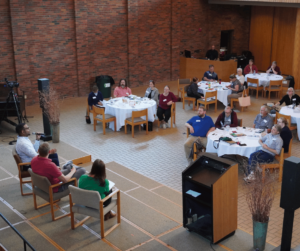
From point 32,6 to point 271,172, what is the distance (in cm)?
924

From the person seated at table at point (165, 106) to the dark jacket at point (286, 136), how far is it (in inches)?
146

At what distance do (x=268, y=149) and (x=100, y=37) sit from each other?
351 inches

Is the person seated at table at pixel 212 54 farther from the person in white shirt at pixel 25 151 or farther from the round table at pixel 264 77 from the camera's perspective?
the person in white shirt at pixel 25 151

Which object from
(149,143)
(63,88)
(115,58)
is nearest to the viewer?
(149,143)

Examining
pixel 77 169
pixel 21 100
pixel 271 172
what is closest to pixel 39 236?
pixel 77 169

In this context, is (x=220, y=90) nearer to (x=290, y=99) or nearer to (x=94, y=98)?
(x=290, y=99)

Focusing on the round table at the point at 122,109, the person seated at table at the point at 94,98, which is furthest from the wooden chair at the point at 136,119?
the person seated at table at the point at 94,98

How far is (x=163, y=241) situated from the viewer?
5184 mm

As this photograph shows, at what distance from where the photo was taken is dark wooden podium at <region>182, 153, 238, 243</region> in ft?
16.2

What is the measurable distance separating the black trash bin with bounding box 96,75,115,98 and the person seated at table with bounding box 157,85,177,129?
12.7 ft

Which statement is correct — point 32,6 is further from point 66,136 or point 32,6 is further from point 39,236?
point 39,236

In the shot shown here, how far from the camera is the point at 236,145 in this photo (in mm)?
7562

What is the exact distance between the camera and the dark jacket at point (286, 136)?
7480 millimetres

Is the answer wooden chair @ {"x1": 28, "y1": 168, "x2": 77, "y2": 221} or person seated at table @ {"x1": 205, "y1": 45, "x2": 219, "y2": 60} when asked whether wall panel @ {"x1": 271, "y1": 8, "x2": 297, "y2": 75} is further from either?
wooden chair @ {"x1": 28, "y1": 168, "x2": 77, "y2": 221}
